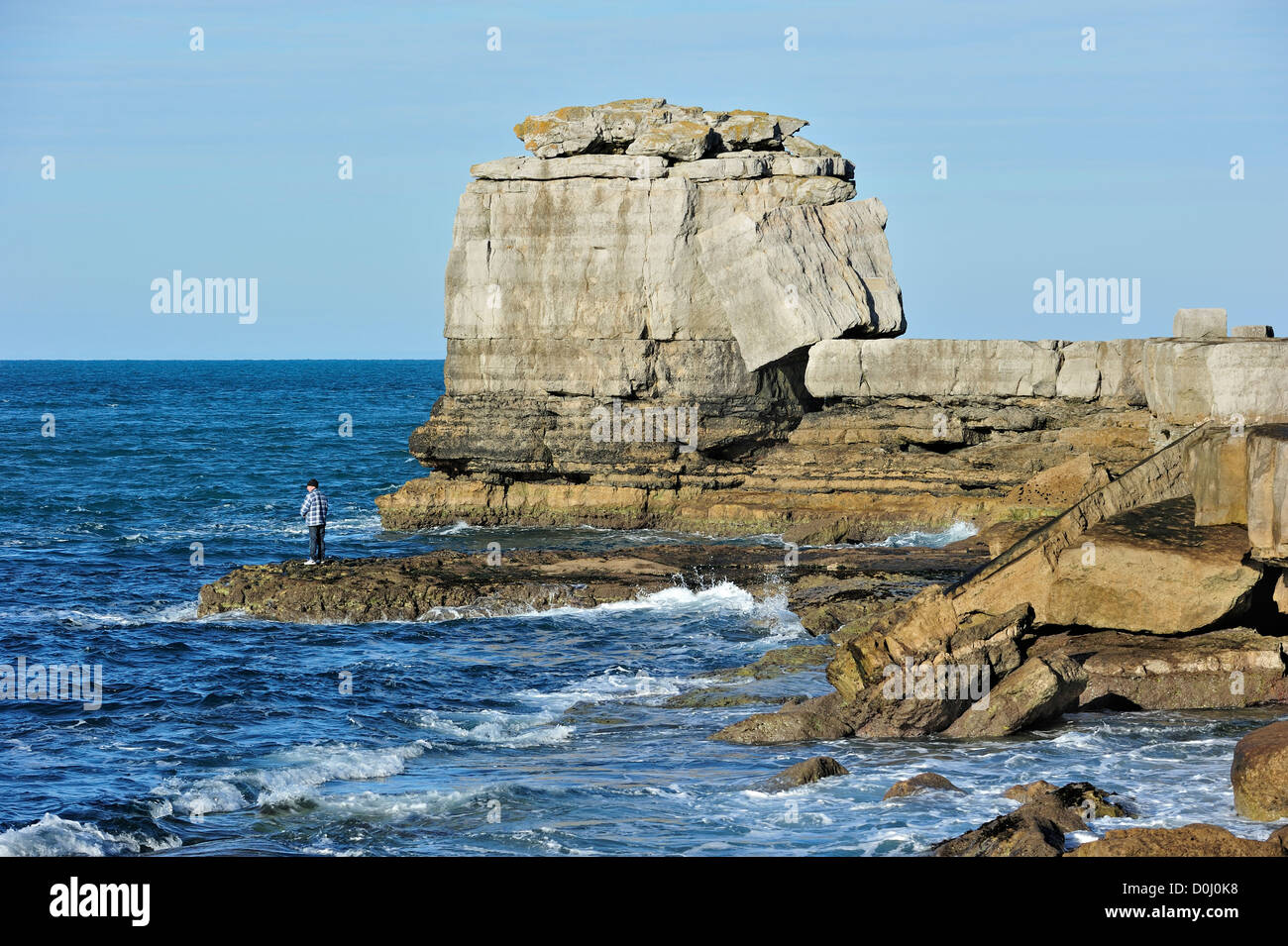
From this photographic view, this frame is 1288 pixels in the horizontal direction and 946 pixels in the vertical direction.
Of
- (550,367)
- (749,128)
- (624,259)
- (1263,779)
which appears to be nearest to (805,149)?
(749,128)

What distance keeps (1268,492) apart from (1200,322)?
25.8ft

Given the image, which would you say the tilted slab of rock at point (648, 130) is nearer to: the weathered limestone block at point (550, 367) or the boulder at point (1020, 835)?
the weathered limestone block at point (550, 367)

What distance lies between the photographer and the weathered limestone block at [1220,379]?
55.6ft

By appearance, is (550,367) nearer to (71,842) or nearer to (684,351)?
(684,351)

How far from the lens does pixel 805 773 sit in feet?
38.6

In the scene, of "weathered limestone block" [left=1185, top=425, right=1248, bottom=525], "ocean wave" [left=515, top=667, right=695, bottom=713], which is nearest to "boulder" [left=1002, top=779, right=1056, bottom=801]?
"weathered limestone block" [left=1185, top=425, right=1248, bottom=525]

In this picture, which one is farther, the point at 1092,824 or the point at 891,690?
the point at 891,690

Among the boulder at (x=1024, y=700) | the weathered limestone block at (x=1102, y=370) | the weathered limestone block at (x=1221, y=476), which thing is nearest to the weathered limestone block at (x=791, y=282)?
the weathered limestone block at (x=1102, y=370)

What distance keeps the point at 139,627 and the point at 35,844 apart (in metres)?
10.6

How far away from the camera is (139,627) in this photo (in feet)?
70.3

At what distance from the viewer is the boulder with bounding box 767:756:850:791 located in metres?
11.7

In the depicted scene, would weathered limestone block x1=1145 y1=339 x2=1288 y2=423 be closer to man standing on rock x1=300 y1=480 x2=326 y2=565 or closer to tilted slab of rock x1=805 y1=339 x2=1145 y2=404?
tilted slab of rock x1=805 y1=339 x2=1145 y2=404
